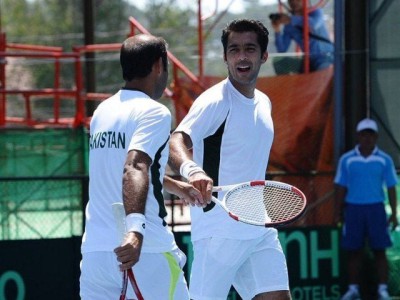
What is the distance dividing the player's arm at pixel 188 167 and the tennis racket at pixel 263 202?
0.63 ft

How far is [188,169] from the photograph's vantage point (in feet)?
21.9

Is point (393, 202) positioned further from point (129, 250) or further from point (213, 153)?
point (129, 250)

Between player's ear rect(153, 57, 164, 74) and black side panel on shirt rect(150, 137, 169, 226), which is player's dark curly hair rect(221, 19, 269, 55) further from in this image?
black side panel on shirt rect(150, 137, 169, 226)

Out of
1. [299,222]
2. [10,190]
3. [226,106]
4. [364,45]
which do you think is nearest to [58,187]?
[10,190]

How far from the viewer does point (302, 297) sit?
11.4 metres

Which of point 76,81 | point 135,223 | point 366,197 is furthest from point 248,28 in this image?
point 76,81

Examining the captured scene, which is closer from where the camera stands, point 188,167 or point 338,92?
point 188,167

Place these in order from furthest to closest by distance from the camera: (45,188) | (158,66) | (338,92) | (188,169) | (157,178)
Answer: (338,92) < (45,188) < (188,169) < (158,66) < (157,178)

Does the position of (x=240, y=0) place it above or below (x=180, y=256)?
above

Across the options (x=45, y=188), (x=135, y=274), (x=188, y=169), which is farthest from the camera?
(x=45, y=188)

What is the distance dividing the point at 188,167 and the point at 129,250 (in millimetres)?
1131

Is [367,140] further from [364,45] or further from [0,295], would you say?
[0,295]

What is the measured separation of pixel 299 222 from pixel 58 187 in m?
2.24

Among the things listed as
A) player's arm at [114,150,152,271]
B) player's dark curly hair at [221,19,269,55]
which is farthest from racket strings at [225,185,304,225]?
player's arm at [114,150,152,271]
